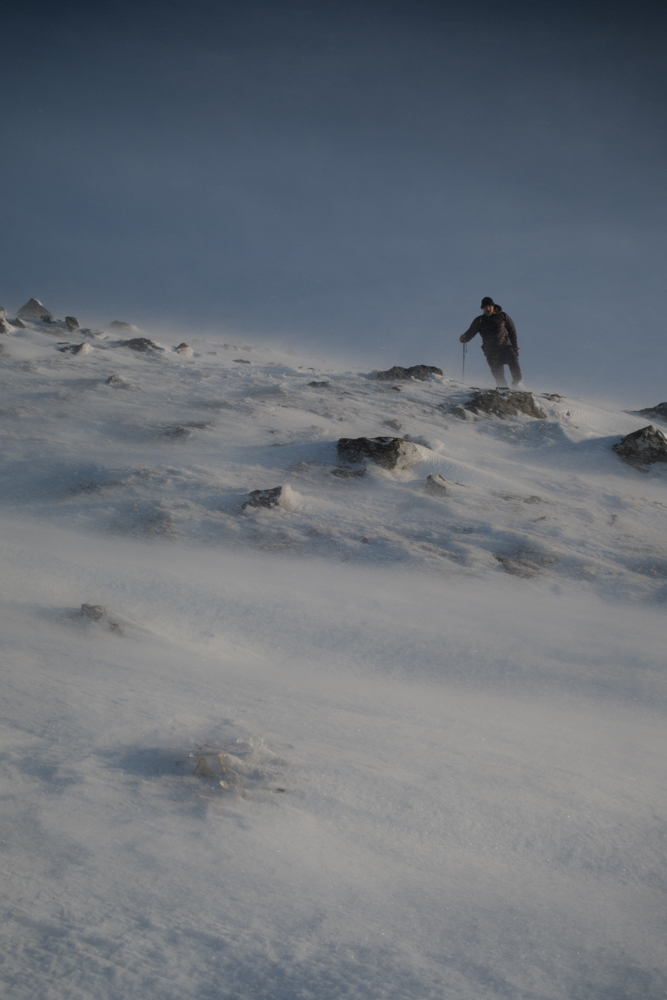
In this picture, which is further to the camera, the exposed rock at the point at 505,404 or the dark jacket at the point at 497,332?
the dark jacket at the point at 497,332

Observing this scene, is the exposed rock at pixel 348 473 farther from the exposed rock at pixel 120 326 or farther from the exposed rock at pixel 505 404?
the exposed rock at pixel 120 326

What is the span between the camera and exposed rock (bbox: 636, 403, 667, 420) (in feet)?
29.1

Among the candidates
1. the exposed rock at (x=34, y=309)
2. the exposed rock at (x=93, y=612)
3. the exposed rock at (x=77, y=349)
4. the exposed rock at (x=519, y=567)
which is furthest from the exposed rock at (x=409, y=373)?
the exposed rock at (x=34, y=309)

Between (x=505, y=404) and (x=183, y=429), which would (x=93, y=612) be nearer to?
(x=183, y=429)

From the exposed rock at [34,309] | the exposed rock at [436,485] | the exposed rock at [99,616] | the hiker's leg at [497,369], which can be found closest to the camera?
the exposed rock at [99,616]

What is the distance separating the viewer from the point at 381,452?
5223mm

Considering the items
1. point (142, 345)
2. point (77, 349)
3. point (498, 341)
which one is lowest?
point (77, 349)

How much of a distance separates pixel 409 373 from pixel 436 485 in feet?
15.9

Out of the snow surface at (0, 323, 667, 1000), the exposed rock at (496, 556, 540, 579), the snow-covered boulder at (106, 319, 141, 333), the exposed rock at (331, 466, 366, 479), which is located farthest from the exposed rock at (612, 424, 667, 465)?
the snow-covered boulder at (106, 319, 141, 333)

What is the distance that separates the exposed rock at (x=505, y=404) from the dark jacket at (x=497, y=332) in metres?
2.20

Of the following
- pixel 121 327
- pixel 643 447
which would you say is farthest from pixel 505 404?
pixel 121 327

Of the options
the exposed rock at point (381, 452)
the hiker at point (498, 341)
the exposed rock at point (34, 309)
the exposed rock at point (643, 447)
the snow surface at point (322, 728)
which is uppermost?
the exposed rock at point (34, 309)

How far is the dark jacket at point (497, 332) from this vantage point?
9.60 metres

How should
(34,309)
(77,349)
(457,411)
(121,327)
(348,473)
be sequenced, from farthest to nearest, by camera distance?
(34,309), (121,327), (77,349), (457,411), (348,473)
